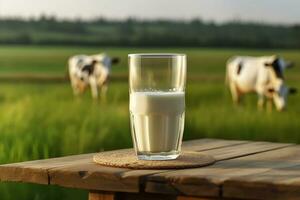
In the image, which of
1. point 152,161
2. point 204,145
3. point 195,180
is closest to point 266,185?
point 195,180

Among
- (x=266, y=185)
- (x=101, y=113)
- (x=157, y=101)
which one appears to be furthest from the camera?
(x=101, y=113)

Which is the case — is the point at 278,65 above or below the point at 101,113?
above

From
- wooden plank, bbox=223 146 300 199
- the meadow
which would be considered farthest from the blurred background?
wooden plank, bbox=223 146 300 199

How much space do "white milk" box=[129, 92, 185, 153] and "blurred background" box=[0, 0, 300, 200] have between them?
4.99 ft

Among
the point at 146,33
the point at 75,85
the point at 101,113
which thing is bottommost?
the point at 101,113

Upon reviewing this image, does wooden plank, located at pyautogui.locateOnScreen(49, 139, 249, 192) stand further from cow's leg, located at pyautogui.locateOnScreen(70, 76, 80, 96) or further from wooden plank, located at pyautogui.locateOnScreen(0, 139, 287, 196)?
cow's leg, located at pyautogui.locateOnScreen(70, 76, 80, 96)

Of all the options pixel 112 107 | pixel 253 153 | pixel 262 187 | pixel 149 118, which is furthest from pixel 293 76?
pixel 262 187

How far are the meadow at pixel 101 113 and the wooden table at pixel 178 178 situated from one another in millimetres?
1415

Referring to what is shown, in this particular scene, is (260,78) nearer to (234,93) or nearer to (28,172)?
(234,93)

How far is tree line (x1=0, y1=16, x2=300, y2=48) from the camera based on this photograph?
3230mm

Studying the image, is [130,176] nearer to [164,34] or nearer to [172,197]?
[172,197]

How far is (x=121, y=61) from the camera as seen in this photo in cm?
330

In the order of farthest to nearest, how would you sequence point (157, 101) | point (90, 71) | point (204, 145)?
point (90, 71)
point (204, 145)
point (157, 101)

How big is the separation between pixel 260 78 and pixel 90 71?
0.63 meters
